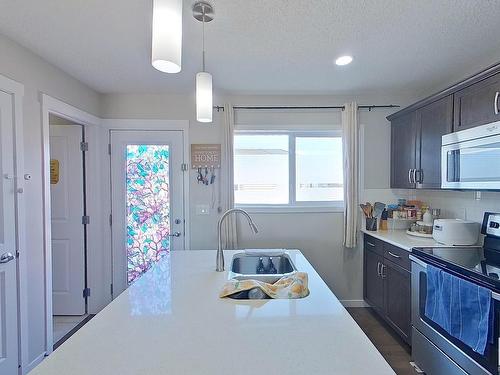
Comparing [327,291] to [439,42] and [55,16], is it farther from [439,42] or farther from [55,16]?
[55,16]

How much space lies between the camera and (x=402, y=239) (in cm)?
259

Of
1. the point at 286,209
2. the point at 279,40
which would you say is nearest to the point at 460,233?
the point at 286,209

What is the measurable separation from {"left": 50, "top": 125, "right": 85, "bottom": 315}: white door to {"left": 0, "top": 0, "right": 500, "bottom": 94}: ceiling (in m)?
0.74

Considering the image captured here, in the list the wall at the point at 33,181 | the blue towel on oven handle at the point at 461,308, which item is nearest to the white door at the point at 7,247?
the wall at the point at 33,181

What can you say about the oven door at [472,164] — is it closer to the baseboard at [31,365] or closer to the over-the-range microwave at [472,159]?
the over-the-range microwave at [472,159]

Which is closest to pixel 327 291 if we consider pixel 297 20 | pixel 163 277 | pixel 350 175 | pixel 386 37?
pixel 163 277

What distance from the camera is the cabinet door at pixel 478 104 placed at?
1.86 meters

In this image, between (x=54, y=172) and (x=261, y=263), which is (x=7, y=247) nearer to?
(x=54, y=172)

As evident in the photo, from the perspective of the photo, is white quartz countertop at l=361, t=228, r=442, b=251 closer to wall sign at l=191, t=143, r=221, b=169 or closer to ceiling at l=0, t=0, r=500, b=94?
ceiling at l=0, t=0, r=500, b=94

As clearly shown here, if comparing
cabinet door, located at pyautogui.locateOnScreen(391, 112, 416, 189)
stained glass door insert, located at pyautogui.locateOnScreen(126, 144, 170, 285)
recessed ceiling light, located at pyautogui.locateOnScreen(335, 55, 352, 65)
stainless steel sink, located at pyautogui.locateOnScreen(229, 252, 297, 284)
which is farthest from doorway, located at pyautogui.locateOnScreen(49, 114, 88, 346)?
cabinet door, located at pyautogui.locateOnScreen(391, 112, 416, 189)

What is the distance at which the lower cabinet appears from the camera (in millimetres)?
2393

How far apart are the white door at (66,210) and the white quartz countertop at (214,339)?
2144 millimetres

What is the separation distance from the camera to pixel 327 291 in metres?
1.38

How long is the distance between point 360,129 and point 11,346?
3719 mm
